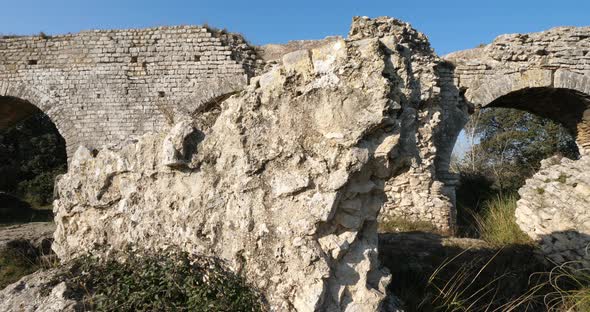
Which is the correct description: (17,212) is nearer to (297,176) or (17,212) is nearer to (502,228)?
(297,176)

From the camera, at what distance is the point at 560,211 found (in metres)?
4.55

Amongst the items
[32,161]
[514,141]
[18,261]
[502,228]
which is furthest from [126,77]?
[514,141]

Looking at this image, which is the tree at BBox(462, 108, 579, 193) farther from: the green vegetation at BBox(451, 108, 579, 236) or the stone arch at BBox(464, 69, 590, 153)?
the stone arch at BBox(464, 69, 590, 153)

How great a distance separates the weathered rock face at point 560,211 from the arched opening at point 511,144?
63 cm

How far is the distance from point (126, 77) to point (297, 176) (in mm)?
7221

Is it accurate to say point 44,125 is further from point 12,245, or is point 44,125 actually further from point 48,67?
point 12,245

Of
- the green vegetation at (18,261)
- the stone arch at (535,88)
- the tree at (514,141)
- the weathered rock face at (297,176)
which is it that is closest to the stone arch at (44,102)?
the green vegetation at (18,261)

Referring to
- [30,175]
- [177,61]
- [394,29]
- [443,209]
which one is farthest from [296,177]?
[30,175]

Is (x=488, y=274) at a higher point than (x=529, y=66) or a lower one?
lower

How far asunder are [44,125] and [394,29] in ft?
59.6

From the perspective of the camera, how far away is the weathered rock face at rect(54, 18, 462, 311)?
2348 millimetres

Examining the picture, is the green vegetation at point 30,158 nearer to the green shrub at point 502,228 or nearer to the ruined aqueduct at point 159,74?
the ruined aqueduct at point 159,74

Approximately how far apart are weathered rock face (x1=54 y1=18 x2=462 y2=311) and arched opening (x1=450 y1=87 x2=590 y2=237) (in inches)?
152

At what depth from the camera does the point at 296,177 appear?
243cm
